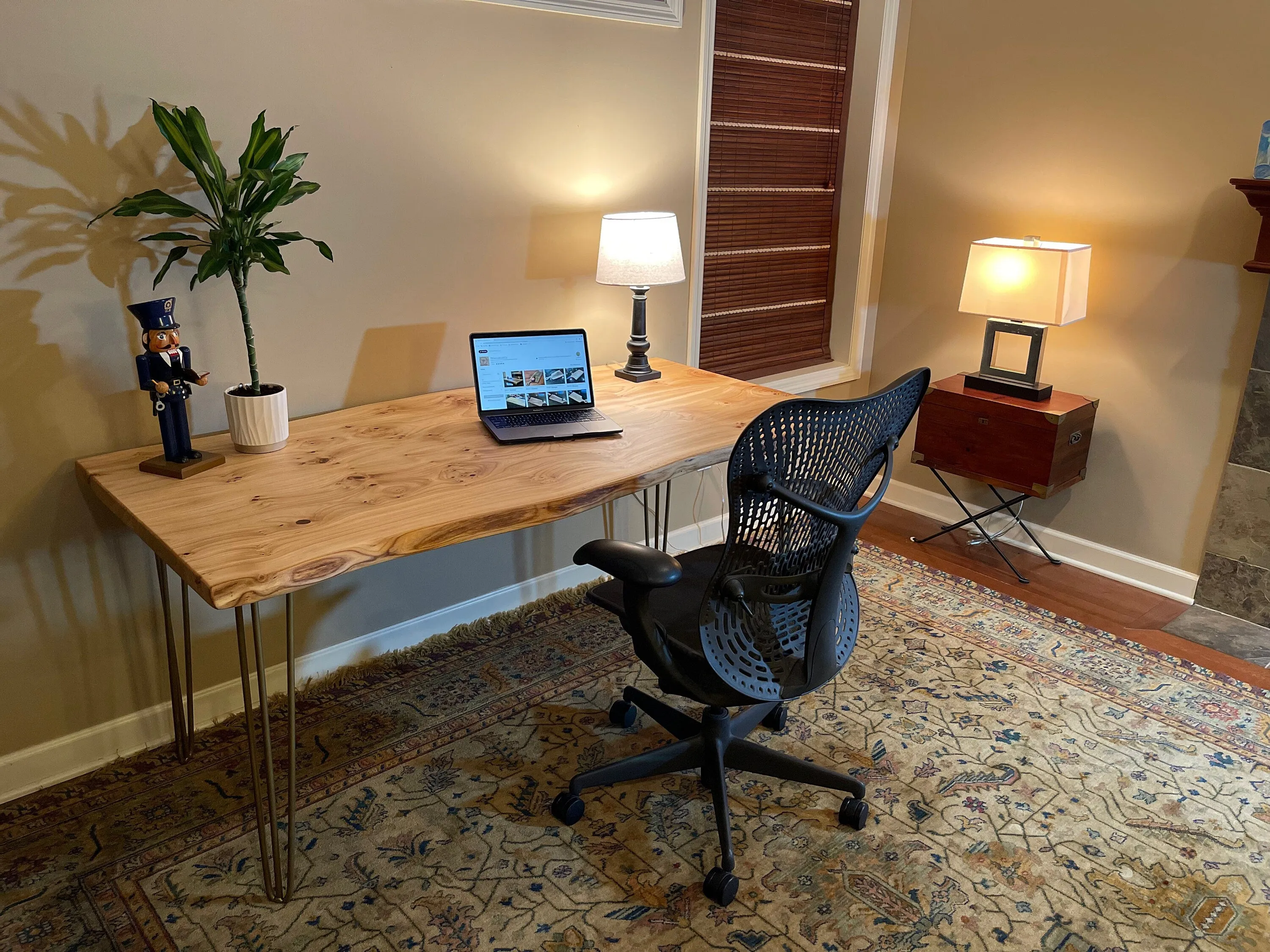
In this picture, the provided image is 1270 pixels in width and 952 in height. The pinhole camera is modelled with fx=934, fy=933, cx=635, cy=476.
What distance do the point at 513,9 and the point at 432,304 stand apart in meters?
0.80

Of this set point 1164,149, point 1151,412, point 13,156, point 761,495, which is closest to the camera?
point 761,495

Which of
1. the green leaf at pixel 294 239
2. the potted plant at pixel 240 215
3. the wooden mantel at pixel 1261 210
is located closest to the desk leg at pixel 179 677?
the potted plant at pixel 240 215

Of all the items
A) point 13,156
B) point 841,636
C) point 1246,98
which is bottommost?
point 841,636

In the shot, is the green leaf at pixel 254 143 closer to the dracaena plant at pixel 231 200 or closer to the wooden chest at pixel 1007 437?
the dracaena plant at pixel 231 200

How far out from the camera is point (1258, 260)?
2703mm

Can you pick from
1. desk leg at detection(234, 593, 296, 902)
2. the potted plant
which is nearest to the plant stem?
the potted plant

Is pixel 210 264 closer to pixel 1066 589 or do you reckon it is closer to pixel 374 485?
pixel 374 485

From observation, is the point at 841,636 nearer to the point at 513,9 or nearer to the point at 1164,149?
the point at 513,9

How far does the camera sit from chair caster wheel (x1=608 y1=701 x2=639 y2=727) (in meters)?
2.35

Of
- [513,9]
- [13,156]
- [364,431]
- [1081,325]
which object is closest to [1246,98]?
[1081,325]

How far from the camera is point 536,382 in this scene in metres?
2.40

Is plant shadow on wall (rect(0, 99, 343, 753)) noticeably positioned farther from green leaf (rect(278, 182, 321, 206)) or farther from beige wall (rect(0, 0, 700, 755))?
green leaf (rect(278, 182, 321, 206))

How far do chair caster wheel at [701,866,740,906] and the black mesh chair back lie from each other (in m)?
0.37

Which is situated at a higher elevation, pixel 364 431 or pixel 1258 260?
pixel 1258 260
